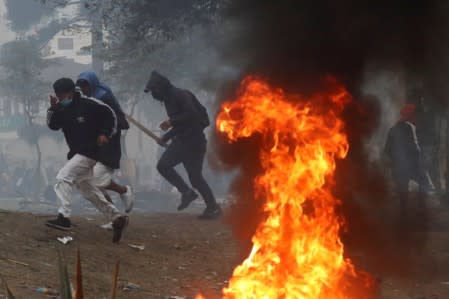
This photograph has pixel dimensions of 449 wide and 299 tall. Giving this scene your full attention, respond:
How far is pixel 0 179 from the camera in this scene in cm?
3522

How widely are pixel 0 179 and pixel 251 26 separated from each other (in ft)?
93.2

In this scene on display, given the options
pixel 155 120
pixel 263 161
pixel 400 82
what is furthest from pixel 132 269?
pixel 155 120

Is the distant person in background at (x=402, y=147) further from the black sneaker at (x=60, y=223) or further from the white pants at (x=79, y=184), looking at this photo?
the black sneaker at (x=60, y=223)

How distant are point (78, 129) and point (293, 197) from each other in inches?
128

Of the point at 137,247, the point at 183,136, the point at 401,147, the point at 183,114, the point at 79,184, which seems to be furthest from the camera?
the point at 401,147

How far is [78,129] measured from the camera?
868cm

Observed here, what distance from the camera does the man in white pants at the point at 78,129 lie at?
8.61 m

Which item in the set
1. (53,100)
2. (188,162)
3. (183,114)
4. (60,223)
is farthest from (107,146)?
(188,162)

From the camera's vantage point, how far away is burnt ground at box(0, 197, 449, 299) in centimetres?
729

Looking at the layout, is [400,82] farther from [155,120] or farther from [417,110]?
[155,120]

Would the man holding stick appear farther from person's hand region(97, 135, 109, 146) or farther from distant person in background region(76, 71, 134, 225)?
person's hand region(97, 135, 109, 146)

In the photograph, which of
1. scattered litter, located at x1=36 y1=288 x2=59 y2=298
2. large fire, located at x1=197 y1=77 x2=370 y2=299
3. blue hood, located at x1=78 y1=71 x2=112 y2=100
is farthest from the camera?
blue hood, located at x1=78 y1=71 x2=112 y2=100

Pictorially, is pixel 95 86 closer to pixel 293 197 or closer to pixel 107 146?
pixel 107 146

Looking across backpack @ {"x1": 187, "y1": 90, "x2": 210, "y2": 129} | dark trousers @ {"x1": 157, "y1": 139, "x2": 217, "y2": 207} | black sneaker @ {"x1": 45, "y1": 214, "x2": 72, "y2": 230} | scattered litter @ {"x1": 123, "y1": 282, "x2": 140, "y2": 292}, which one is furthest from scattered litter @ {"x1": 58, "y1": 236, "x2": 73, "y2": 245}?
backpack @ {"x1": 187, "y1": 90, "x2": 210, "y2": 129}
